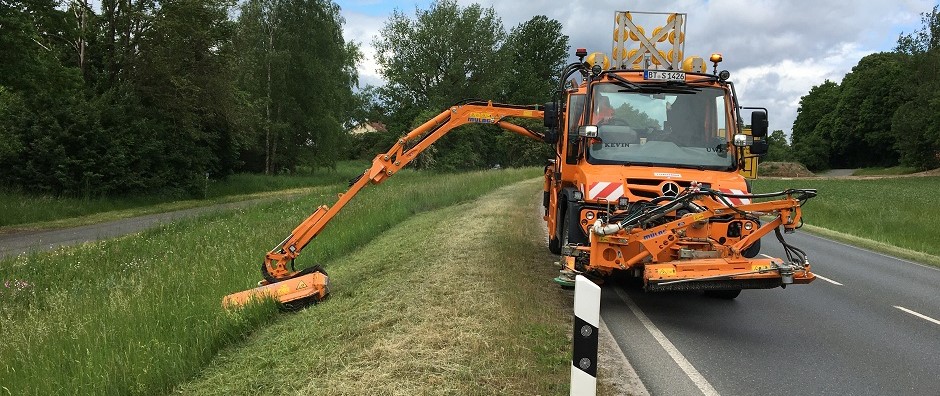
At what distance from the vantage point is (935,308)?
292 inches

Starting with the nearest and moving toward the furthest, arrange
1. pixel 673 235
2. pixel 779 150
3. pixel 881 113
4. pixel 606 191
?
pixel 673 235, pixel 606 191, pixel 881 113, pixel 779 150

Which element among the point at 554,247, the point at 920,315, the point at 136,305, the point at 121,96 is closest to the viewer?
the point at 136,305

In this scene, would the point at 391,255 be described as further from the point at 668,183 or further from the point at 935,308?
the point at 935,308

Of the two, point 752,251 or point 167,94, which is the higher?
point 167,94

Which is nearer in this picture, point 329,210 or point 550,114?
point 329,210

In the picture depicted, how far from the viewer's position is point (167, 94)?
2483 cm

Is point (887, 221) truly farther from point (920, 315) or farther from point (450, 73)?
point (450, 73)

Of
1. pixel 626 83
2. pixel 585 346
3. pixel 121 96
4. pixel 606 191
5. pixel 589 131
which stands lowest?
pixel 585 346

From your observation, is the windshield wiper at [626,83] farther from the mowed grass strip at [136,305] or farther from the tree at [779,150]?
the tree at [779,150]

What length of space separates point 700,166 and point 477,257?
135 inches

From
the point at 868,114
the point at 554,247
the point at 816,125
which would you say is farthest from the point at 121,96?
the point at 816,125

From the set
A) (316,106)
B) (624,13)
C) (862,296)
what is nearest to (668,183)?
(862,296)

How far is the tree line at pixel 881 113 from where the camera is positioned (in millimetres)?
51500

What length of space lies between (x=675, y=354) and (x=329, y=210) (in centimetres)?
477
